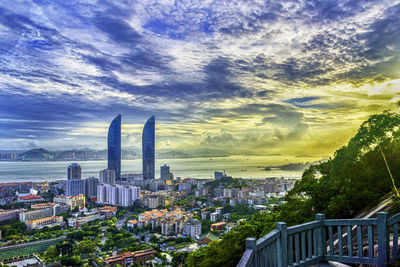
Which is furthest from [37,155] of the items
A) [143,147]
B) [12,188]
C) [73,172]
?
[73,172]

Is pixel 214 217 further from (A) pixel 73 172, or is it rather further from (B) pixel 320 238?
(A) pixel 73 172

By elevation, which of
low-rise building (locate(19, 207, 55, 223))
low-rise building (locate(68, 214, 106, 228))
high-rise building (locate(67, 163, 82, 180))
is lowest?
low-rise building (locate(68, 214, 106, 228))

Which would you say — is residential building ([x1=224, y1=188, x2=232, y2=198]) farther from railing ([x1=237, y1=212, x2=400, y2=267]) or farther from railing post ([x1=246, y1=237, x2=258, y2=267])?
railing post ([x1=246, y1=237, x2=258, y2=267])

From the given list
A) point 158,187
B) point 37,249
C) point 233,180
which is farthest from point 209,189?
point 37,249

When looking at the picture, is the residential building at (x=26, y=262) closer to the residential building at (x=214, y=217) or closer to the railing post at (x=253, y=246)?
the residential building at (x=214, y=217)

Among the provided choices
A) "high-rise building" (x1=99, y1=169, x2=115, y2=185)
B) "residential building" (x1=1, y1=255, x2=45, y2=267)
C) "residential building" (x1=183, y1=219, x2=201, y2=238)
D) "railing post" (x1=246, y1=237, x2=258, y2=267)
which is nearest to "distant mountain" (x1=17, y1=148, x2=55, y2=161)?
"high-rise building" (x1=99, y1=169, x2=115, y2=185)

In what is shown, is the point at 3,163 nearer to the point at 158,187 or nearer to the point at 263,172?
the point at 158,187

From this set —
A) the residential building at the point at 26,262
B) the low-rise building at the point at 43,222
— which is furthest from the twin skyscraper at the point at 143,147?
the residential building at the point at 26,262
